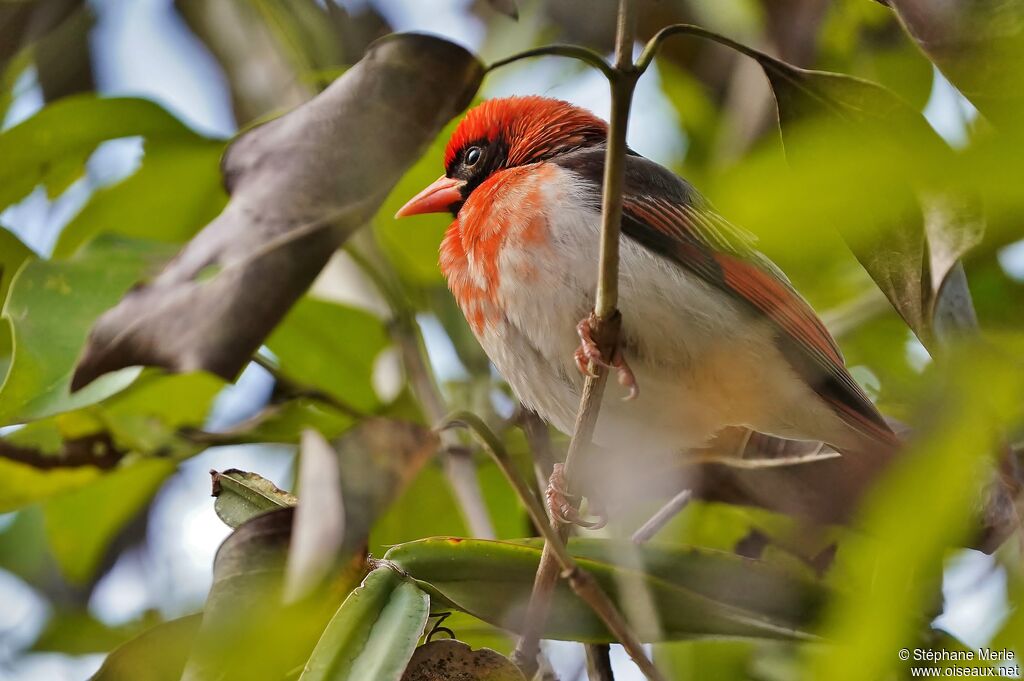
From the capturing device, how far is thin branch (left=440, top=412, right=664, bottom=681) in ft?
5.44

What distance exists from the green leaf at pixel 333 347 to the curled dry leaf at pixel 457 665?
155 cm

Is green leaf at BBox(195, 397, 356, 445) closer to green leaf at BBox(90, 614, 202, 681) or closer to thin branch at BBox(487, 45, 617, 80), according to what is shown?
green leaf at BBox(90, 614, 202, 681)

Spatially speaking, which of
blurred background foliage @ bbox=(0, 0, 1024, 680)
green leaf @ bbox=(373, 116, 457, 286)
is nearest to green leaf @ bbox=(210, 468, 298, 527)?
blurred background foliage @ bbox=(0, 0, 1024, 680)

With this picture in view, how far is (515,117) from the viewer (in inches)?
118

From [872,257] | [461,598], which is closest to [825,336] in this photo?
[872,257]

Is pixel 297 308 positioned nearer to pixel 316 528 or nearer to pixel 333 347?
pixel 333 347

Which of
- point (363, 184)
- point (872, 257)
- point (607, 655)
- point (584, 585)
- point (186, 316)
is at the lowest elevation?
point (607, 655)

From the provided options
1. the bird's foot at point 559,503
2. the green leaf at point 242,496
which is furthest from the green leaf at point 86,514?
the green leaf at point 242,496

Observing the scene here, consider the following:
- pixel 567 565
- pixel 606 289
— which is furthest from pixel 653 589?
pixel 606 289

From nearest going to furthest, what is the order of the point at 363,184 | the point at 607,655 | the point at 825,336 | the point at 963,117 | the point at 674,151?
1. the point at 363,184
2. the point at 607,655
3. the point at 963,117
4. the point at 825,336
5. the point at 674,151

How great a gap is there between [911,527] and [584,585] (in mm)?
1006

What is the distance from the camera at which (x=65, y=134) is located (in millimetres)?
2861

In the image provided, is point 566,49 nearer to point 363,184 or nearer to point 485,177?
point 363,184

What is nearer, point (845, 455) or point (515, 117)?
point (845, 455)
